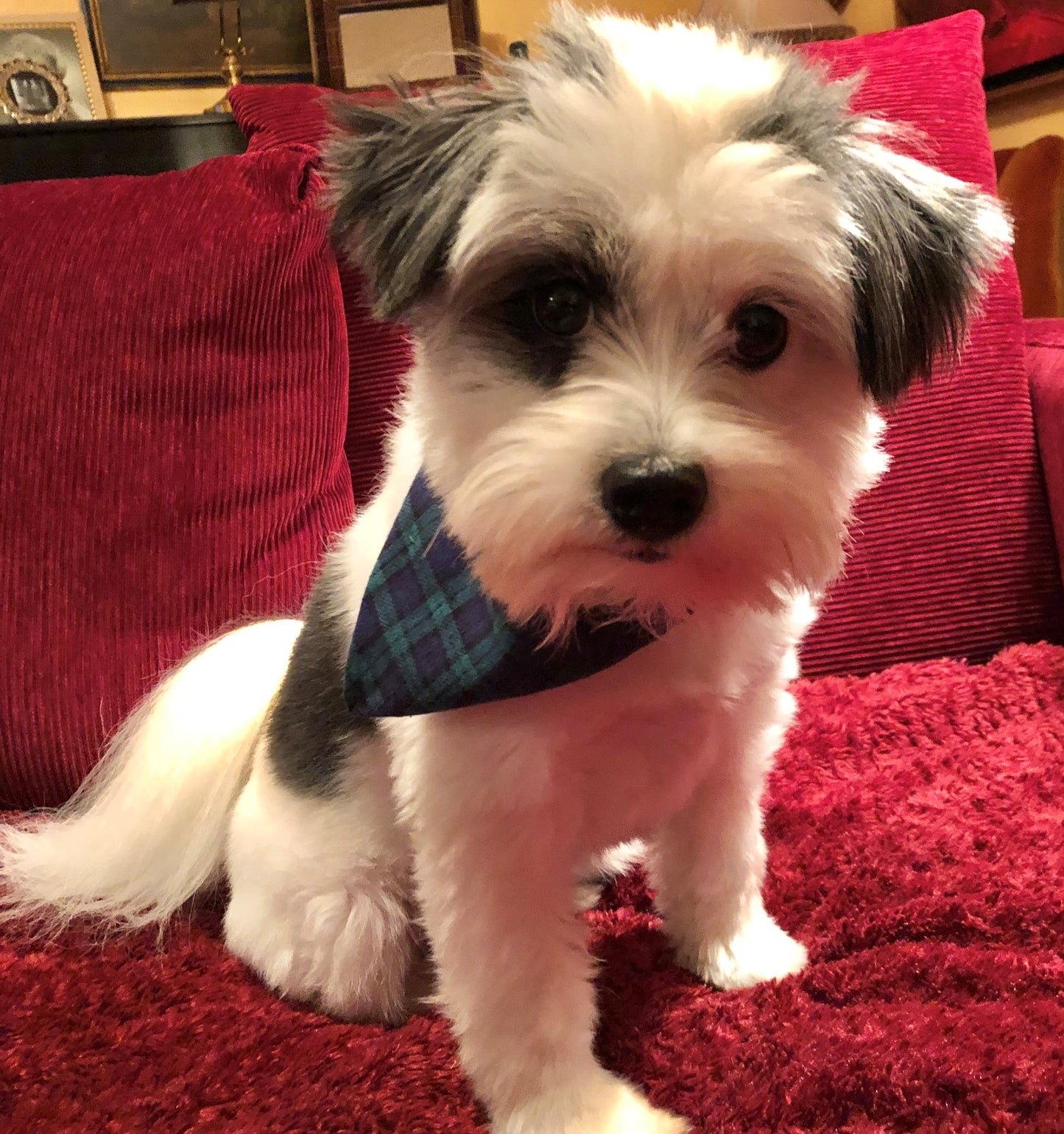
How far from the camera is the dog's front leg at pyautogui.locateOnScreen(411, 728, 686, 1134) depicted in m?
0.80

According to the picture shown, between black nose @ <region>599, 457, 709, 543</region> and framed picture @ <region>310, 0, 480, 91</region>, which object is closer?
black nose @ <region>599, 457, 709, 543</region>

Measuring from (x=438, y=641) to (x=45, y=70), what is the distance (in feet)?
8.11

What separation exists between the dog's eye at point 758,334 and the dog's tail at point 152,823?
0.78m

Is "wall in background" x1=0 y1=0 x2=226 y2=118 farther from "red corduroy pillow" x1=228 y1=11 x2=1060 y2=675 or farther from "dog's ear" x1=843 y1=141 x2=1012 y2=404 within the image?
"dog's ear" x1=843 y1=141 x2=1012 y2=404

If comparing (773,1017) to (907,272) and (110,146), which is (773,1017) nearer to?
(907,272)

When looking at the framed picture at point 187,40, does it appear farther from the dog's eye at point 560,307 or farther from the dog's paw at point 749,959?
the dog's paw at point 749,959

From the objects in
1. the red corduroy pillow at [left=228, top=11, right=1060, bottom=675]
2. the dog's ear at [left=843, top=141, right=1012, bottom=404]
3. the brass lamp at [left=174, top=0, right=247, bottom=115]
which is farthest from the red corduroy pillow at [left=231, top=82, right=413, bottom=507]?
the brass lamp at [left=174, top=0, right=247, bottom=115]

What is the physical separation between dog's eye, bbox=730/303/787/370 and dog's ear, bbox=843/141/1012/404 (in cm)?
7

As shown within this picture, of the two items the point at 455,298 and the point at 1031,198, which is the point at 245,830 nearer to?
the point at 455,298

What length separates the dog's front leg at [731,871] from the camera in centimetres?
101

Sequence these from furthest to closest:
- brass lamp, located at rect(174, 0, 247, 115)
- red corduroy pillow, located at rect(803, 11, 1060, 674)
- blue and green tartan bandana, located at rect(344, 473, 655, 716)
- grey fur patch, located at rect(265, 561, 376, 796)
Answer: brass lamp, located at rect(174, 0, 247, 115) → red corduroy pillow, located at rect(803, 11, 1060, 674) → grey fur patch, located at rect(265, 561, 376, 796) → blue and green tartan bandana, located at rect(344, 473, 655, 716)

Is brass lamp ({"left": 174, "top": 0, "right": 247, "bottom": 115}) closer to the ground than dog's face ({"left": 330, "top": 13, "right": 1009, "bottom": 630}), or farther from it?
farther from it

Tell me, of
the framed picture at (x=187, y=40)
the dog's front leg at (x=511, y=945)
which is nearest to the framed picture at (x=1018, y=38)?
the framed picture at (x=187, y=40)

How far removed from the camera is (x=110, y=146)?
2.04 meters
